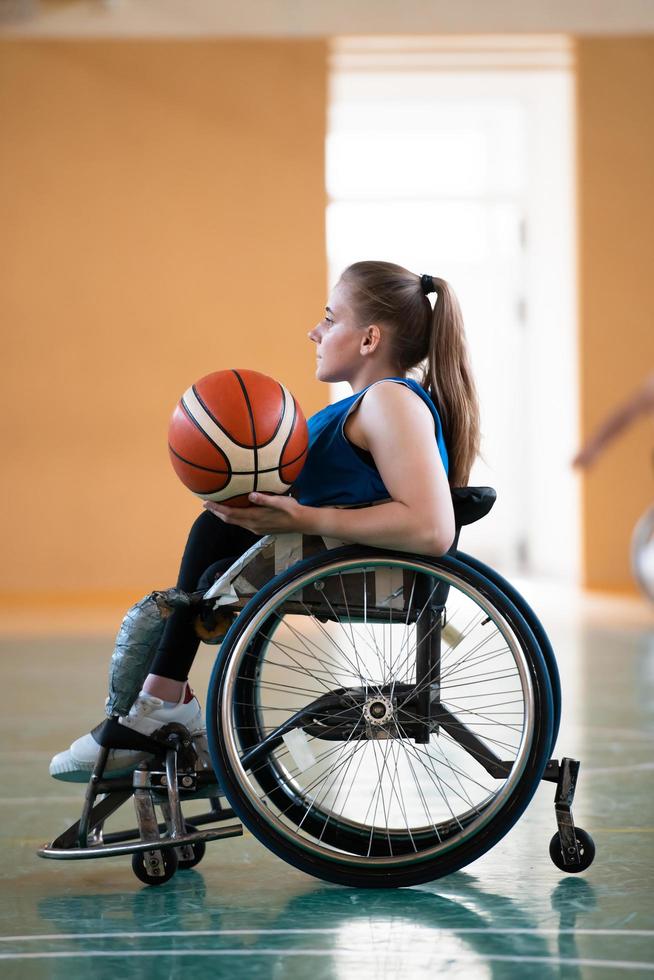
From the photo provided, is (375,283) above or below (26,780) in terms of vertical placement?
above

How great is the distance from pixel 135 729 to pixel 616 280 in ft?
20.8

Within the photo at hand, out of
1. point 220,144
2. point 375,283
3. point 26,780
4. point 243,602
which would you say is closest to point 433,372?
point 375,283

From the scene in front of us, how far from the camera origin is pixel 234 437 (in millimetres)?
1646

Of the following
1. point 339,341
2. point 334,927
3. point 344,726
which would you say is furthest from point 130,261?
point 334,927

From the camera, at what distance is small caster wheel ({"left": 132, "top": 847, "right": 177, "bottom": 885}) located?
1.77 metres

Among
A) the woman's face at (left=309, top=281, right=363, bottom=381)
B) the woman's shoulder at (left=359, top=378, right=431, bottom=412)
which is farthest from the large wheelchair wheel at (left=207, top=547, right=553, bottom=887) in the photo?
the woman's face at (left=309, top=281, right=363, bottom=381)

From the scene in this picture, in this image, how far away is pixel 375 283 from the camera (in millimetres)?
1853

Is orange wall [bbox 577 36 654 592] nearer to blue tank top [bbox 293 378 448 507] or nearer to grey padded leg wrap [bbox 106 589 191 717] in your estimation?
blue tank top [bbox 293 378 448 507]

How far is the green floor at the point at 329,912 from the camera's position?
4.80ft

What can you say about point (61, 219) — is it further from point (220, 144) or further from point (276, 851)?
point (276, 851)

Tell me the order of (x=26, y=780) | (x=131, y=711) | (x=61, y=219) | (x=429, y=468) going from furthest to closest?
(x=61, y=219), (x=26, y=780), (x=131, y=711), (x=429, y=468)

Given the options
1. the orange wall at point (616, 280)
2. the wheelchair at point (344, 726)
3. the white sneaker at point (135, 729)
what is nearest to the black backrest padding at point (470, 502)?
the wheelchair at point (344, 726)

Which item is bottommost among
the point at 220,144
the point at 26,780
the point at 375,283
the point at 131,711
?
the point at 26,780

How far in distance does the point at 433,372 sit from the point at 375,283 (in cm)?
17
